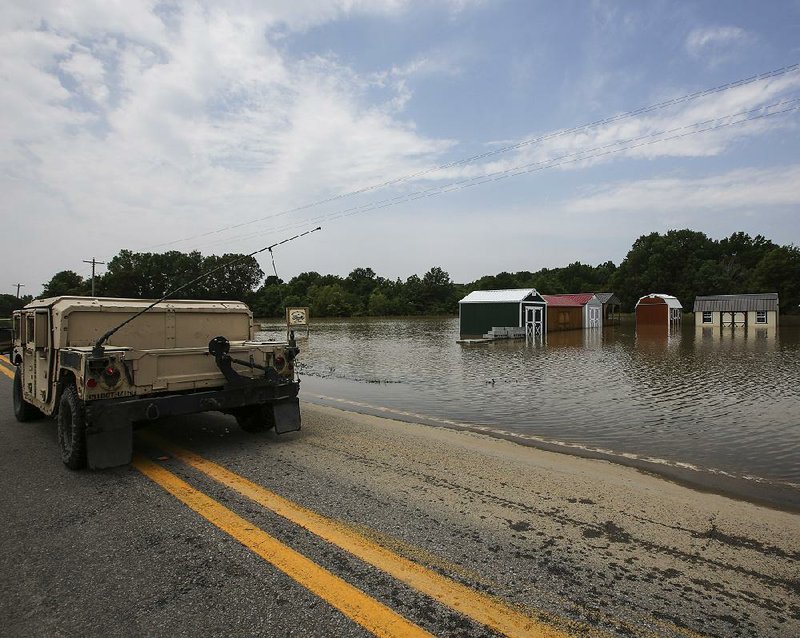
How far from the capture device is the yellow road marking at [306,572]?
2682 mm

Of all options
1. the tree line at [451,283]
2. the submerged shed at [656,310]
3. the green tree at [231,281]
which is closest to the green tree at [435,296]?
the tree line at [451,283]

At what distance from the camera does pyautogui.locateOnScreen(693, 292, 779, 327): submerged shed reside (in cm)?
4631

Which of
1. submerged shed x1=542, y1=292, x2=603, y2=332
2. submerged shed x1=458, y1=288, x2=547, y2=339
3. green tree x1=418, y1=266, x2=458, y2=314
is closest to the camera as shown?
submerged shed x1=458, y1=288, x2=547, y2=339

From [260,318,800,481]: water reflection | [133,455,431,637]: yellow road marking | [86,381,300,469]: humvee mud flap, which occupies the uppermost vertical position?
[86,381,300,469]: humvee mud flap

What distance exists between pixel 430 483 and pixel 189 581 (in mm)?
2495

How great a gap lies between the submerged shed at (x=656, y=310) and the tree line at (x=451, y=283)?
24825 mm

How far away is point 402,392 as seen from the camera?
1250 cm

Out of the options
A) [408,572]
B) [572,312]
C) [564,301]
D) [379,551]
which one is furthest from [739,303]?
[408,572]

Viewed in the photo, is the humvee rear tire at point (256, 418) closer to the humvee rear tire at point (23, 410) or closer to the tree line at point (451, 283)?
the humvee rear tire at point (23, 410)

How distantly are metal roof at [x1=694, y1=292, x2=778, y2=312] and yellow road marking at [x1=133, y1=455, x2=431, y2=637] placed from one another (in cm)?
5496

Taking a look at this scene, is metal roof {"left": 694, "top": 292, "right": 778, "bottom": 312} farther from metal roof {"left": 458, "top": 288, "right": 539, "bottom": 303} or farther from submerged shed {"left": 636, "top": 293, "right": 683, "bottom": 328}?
metal roof {"left": 458, "top": 288, "right": 539, "bottom": 303}

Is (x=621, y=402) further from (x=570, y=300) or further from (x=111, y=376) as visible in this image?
(x=570, y=300)

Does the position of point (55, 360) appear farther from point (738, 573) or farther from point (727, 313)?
point (727, 313)

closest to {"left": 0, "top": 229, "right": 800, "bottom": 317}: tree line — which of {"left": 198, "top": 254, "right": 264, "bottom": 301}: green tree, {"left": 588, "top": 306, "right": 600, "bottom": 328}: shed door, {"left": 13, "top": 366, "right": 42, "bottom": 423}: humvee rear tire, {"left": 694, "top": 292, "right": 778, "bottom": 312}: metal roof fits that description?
{"left": 198, "top": 254, "right": 264, "bottom": 301}: green tree
